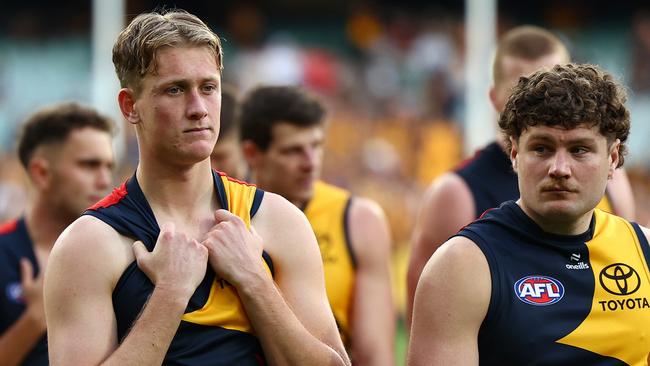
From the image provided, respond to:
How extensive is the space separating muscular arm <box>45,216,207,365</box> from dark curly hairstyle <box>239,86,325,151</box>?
2.78m

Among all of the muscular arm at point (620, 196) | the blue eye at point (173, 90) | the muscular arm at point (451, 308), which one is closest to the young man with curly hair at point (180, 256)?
the blue eye at point (173, 90)

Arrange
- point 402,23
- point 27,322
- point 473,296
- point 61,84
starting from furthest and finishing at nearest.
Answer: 1. point 61,84
2. point 402,23
3. point 27,322
4. point 473,296

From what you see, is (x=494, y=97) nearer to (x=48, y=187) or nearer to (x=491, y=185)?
(x=491, y=185)

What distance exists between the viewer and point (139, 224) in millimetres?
3729

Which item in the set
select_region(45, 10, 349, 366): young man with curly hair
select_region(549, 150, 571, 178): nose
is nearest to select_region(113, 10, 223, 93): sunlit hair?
select_region(45, 10, 349, 366): young man with curly hair

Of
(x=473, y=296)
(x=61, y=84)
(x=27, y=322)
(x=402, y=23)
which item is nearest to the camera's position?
(x=473, y=296)

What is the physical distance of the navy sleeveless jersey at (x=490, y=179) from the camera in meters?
5.58

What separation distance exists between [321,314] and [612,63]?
50.8 feet

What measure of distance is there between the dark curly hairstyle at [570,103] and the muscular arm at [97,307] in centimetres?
134

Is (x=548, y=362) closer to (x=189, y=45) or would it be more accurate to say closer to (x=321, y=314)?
(x=321, y=314)

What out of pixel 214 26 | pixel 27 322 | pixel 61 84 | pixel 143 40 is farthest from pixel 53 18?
pixel 143 40

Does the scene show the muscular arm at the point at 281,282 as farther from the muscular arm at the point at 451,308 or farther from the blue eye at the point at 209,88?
the blue eye at the point at 209,88

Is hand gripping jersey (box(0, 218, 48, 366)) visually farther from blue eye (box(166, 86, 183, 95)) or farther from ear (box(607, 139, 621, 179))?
ear (box(607, 139, 621, 179))

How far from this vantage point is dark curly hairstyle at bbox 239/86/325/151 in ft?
20.8
